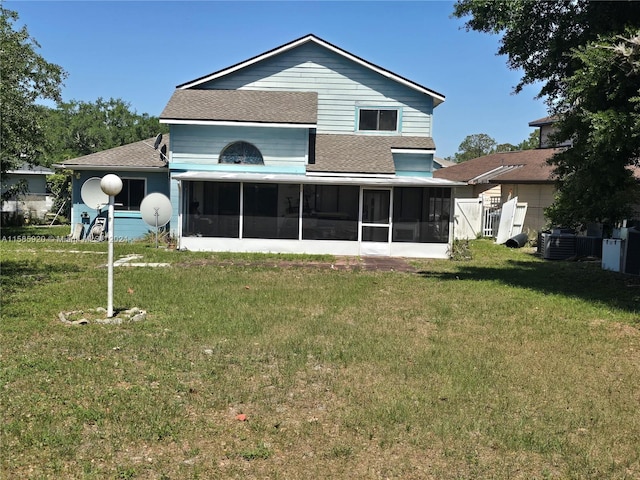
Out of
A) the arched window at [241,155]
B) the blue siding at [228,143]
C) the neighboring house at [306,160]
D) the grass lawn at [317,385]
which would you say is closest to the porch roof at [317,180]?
the neighboring house at [306,160]

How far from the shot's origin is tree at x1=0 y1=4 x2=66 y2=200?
11367 millimetres

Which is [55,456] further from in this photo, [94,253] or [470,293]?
[94,253]

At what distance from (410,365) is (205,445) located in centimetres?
302

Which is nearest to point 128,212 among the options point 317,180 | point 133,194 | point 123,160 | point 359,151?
point 133,194

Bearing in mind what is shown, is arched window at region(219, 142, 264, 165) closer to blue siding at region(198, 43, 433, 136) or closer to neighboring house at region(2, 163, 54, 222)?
blue siding at region(198, 43, 433, 136)

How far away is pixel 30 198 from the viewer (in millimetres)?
31188

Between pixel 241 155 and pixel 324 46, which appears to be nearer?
pixel 241 155

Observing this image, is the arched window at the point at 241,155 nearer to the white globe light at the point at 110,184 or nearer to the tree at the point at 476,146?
the white globe light at the point at 110,184

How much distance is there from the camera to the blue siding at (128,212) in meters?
21.9

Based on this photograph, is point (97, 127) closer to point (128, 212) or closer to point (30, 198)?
point (30, 198)

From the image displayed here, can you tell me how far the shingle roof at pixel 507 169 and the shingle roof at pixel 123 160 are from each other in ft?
53.8

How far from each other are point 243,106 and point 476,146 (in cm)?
8453

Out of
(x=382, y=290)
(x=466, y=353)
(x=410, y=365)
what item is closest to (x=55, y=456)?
(x=410, y=365)

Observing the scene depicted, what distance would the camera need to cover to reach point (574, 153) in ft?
39.7
